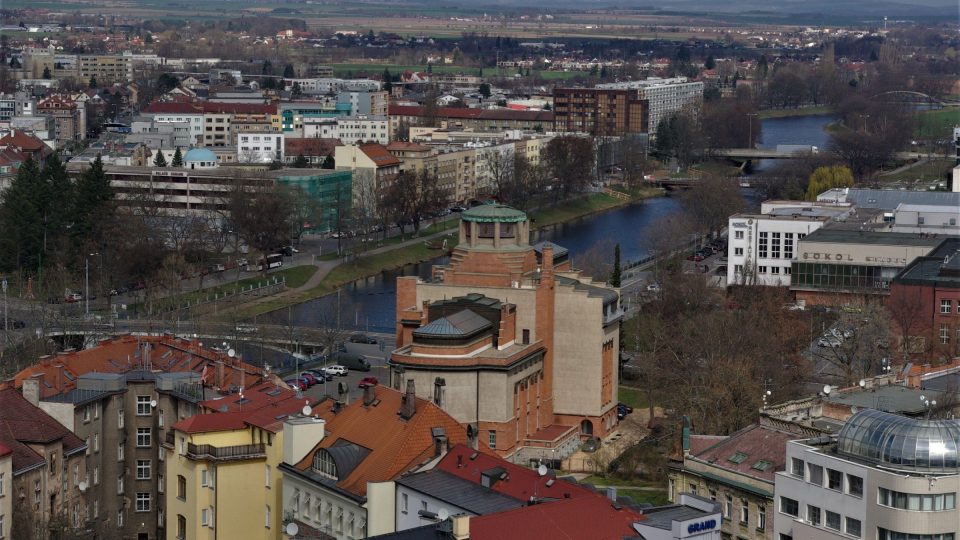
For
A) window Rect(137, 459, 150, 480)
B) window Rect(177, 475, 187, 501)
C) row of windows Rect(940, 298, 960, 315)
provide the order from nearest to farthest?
1. window Rect(177, 475, 187, 501)
2. window Rect(137, 459, 150, 480)
3. row of windows Rect(940, 298, 960, 315)

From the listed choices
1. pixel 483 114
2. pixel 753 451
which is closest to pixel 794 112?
pixel 483 114

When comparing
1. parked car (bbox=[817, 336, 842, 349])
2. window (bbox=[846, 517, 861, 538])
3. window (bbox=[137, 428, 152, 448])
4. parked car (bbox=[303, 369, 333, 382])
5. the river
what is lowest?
the river

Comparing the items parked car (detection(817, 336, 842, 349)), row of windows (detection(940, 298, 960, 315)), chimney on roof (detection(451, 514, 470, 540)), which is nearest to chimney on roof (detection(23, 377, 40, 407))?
chimney on roof (detection(451, 514, 470, 540))

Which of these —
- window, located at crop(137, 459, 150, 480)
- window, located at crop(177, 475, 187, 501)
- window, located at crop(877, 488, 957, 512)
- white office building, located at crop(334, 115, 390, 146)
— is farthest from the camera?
white office building, located at crop(334, 115, 390, 146)

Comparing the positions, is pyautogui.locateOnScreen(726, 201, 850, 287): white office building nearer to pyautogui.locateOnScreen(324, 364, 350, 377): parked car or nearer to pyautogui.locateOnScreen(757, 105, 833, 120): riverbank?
pyautogui.locateOnScreen(324, 364, 350, 377): parked car

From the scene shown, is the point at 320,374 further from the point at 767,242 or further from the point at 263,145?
the point at 263,145

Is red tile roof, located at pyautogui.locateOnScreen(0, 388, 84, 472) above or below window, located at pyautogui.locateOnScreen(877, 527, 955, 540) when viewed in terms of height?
below

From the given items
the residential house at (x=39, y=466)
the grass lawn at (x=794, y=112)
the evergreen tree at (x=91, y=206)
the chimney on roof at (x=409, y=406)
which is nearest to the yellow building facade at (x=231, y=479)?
the chimney on roof at (x=409, y=406)
